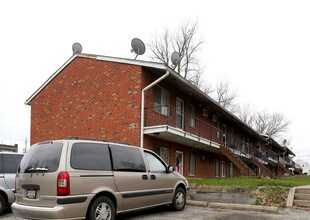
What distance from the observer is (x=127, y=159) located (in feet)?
25.6

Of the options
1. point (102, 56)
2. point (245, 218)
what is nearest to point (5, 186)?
point (245, 218)

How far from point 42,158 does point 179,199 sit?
408cm

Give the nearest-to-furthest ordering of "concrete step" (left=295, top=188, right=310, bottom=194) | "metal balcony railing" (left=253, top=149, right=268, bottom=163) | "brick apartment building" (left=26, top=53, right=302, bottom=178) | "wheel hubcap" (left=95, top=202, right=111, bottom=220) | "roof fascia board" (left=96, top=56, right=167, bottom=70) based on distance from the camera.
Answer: "wheel hubcap" (left=95, top=202, right=111, bottom=220) < "concrete step" (left=295, top=188, right=310, bottom=194) < "roof fascia board" (left=96, top=56, right=167, bottom=70) < "brick apartment building" (left=26, top=53, right=302, bottom=178) < "metal balcony railing" (left=253, top=149, right=268, bottom=163)

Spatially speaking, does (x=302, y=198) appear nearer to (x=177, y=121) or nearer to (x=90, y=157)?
Result: (x=90, y=157)

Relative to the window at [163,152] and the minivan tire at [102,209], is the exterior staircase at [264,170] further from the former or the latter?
the minivan tire at [102,209]

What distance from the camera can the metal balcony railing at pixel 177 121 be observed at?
15.5m

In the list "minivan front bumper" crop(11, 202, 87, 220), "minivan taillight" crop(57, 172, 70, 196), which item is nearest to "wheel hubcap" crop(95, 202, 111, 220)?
"minivan front bumper" crop(11, 202, 87, 220)

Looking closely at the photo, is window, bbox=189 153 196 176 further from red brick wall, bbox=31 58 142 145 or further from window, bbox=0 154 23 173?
window, bbox=0 154 23 173

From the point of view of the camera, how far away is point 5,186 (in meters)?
8.89

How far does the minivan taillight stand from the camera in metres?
6.16

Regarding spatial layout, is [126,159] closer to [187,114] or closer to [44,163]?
[44,163]

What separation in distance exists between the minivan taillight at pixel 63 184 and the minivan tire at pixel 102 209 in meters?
0.69

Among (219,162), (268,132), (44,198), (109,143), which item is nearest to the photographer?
(44,198)

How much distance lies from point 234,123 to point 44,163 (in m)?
→ 23.5
